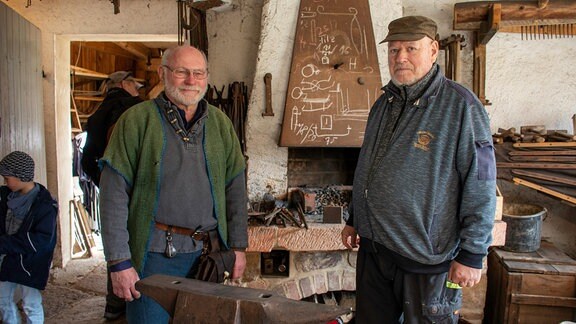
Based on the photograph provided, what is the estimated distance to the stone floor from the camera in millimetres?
3348

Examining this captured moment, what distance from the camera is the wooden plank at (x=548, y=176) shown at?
3113mm

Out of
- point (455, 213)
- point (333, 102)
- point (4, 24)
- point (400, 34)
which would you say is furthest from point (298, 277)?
point (4, 24)

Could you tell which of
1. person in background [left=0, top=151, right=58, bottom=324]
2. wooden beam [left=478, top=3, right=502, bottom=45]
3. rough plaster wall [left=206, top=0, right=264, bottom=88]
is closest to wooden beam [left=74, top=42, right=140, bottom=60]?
rough plaster wall [left=206, top=0, right=264, bottom=88]

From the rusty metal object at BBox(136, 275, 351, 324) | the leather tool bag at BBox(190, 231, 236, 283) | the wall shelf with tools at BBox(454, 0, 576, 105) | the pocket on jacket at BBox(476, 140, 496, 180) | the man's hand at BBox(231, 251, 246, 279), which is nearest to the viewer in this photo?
the rusty metal object at BBox(136, 275, 351, 324)

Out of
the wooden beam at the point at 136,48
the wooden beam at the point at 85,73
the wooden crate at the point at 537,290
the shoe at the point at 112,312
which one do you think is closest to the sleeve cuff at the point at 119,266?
the shoe at the point at 112,312

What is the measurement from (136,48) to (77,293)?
3.68m

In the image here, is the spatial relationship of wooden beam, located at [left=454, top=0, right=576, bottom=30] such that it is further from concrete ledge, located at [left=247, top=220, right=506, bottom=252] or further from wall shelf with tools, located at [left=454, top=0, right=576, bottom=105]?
concrete ledge, located at [left=247, top=220, right=506, bottom=252]

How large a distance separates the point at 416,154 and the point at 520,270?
1963mm

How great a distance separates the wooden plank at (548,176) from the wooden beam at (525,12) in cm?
116

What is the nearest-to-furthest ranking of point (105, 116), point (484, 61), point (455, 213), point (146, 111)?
point (455, 213)
point (146, 111)
point (105, 116)
point (484, 61)

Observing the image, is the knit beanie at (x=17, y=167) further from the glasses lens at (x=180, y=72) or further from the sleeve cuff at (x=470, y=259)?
the sleeve cuff at (x=470, y=259)

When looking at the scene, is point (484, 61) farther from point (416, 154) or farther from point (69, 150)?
point (69, 150)

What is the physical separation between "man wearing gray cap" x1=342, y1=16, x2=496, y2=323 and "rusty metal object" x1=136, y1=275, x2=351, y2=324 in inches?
25.4

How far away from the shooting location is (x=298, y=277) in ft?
10.1
